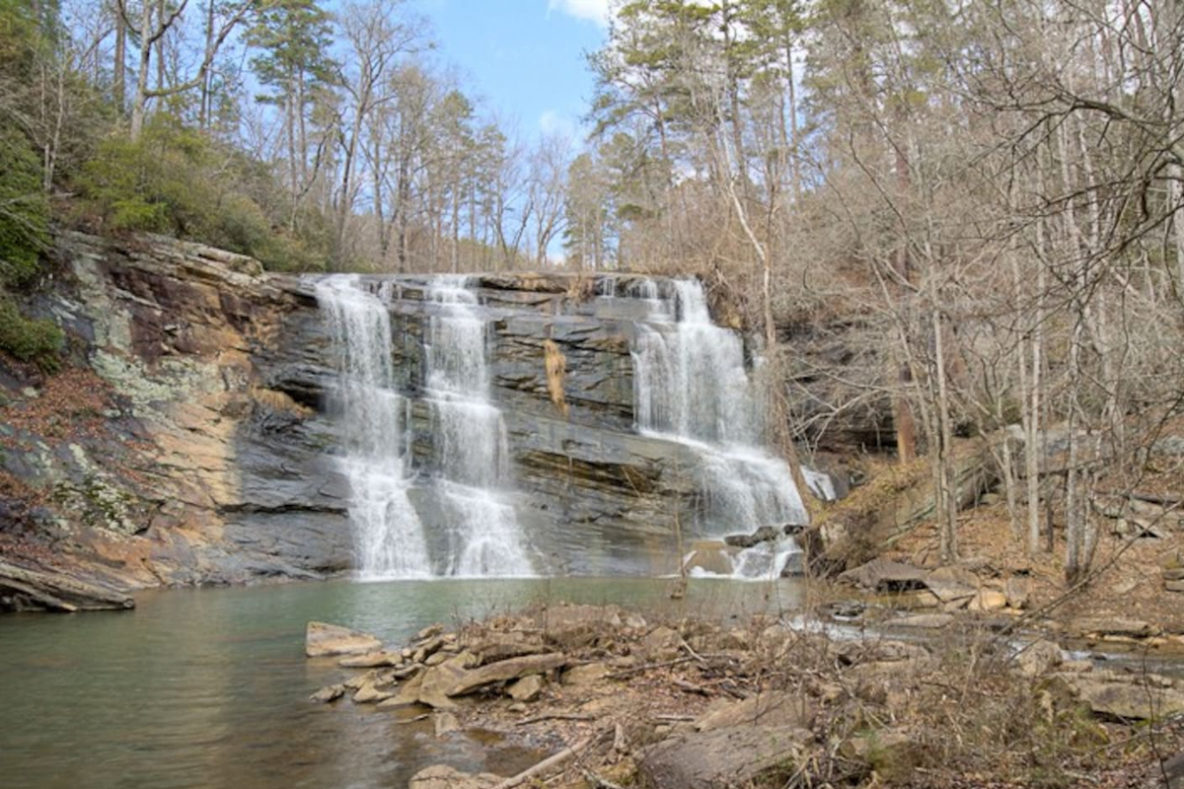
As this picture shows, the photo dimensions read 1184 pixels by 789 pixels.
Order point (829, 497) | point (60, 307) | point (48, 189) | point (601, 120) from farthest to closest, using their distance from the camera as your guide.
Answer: point (601, 120) < point (829, 497) < point (48, 189) < point (60, 307)

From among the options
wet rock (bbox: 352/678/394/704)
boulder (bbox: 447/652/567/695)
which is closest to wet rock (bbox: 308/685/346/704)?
wet rock (bbox: 352/678/394/704)

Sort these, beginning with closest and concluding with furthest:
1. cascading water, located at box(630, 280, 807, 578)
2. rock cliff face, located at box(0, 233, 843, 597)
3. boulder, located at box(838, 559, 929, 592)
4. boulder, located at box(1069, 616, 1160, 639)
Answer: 1. boulder, located at box(1069, 616, 1160, 639)
2. boulder, located at box(838, 559, 929, 592)
3. rock cliff face, located at box(0, 233, 843, 597)
4. cascading water, located at box(630, 280, 807, 578)

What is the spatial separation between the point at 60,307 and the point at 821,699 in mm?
20102

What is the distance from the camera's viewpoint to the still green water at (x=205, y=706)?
543 cm

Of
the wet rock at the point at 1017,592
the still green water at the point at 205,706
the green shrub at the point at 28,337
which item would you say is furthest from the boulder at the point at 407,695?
the green shrub at the point at 28,337

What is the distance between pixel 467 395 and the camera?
74.4ft

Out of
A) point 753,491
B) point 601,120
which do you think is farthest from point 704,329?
point 601,120

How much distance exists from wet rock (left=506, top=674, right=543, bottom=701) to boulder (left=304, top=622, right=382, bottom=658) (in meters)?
2.79

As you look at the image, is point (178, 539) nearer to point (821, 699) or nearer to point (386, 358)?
point (386, 358)

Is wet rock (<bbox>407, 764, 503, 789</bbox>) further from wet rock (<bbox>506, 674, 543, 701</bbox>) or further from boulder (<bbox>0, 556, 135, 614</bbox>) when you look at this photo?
boulder (<bbox>0, 556, 135, 614</bbox>)

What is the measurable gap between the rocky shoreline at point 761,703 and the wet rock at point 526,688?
0.05 ft

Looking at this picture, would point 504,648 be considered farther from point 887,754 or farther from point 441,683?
point 887,754

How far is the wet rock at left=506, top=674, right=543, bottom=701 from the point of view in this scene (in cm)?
670

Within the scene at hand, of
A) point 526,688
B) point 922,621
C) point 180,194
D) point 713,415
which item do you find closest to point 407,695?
point 526,688
